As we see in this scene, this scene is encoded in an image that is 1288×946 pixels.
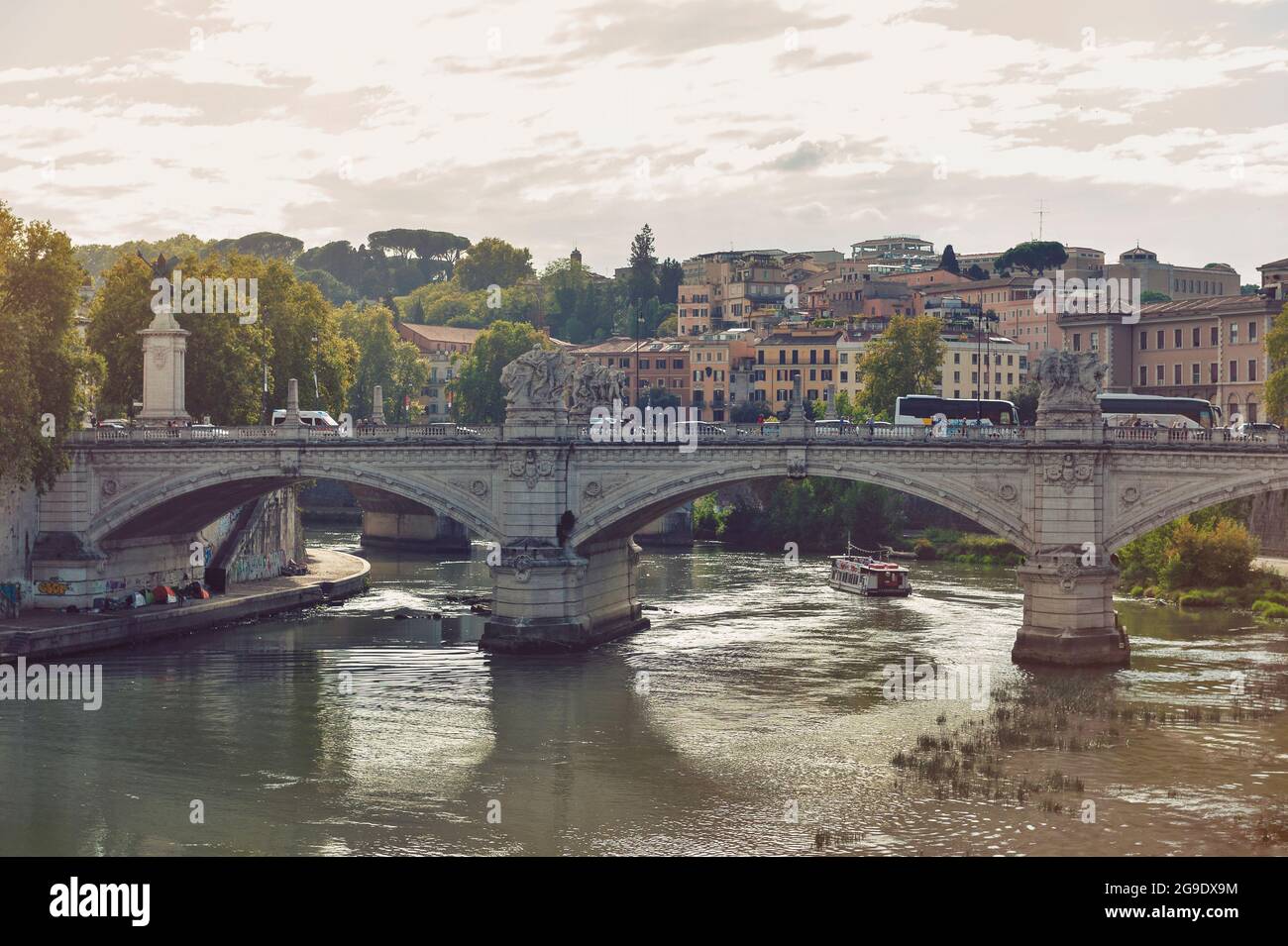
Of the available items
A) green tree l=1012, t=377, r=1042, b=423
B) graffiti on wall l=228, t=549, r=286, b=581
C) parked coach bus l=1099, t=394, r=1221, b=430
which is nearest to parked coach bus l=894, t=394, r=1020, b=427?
parked coach bus l=1099, t=394, r=1221, b=430

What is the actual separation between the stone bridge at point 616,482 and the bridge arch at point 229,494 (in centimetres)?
6

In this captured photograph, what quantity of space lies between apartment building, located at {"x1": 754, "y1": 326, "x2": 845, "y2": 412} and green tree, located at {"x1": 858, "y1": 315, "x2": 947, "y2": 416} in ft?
66.5

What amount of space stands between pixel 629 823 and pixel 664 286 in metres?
120

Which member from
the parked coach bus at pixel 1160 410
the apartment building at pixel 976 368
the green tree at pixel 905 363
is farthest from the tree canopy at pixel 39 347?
the apartment building at pixel 976 368

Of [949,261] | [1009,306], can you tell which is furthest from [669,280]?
[1009,306]

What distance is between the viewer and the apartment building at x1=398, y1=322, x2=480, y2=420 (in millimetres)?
135125

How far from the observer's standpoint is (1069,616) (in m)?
42.9

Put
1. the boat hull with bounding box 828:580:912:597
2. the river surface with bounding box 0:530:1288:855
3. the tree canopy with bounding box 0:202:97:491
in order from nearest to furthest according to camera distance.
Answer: the river surface with bounding box 0:530:1288:855 → the tree canopy with bounding box 0:202:97:491 → the boat hull with bounding box 828:580:912:597

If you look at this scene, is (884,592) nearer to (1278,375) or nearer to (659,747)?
(1278,375)

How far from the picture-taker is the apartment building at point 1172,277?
11331cm

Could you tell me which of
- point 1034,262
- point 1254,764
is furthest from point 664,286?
point 1254,764

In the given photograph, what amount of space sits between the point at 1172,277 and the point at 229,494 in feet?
254

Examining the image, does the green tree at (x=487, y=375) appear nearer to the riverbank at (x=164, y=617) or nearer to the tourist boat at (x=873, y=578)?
the riverbank at (x=164, y=617)

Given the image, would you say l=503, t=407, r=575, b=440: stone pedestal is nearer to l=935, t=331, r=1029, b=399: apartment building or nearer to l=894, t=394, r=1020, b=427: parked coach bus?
l=894, t=394, r=1020, b=427: parked coach bus
